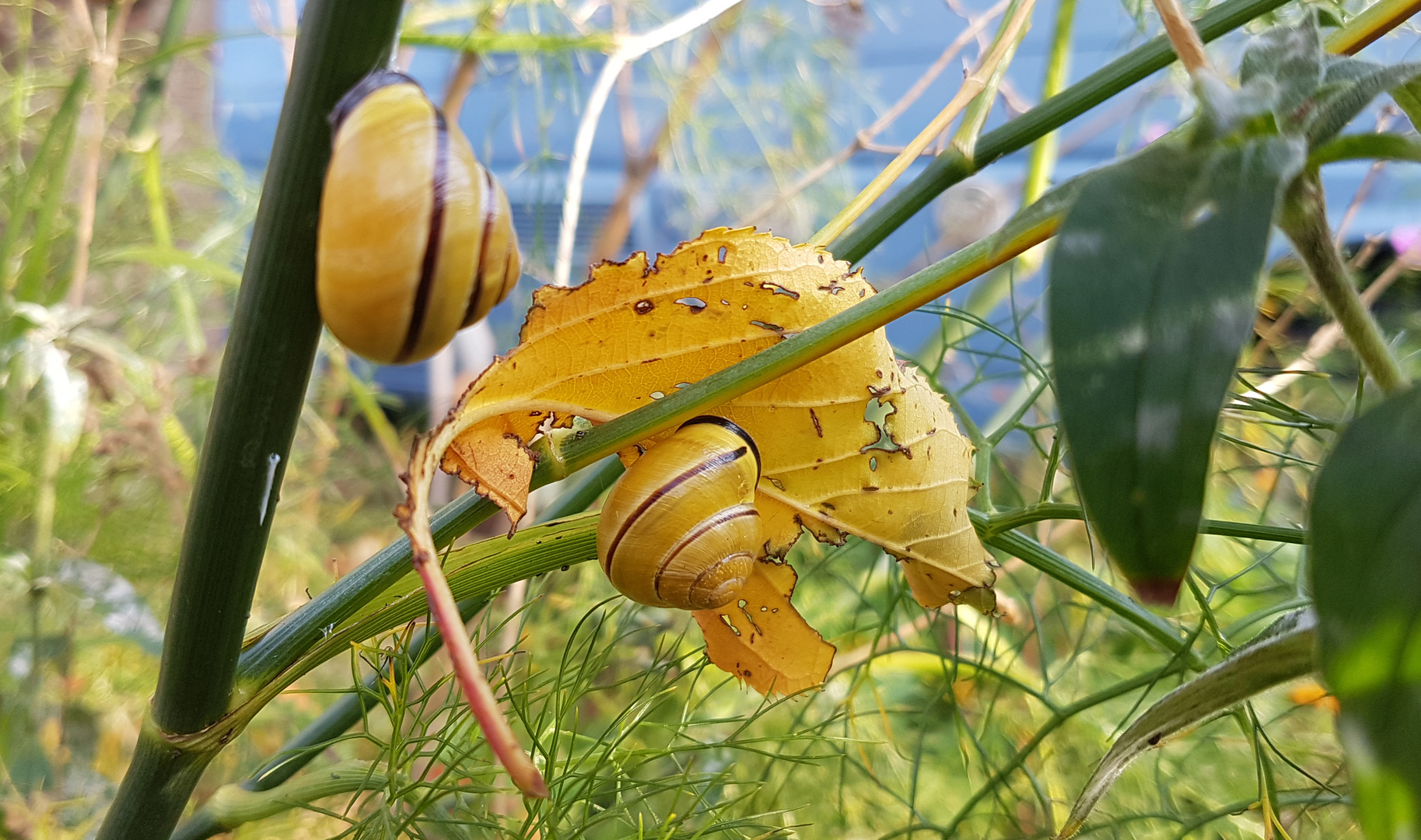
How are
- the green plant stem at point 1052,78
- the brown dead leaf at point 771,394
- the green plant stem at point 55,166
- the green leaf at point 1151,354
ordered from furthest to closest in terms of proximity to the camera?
the green plant stem at point 1052,78 < the green plant stem at point 55,166 < the brown dead leaf at point 771,394 < the green leaf at point 1151,354

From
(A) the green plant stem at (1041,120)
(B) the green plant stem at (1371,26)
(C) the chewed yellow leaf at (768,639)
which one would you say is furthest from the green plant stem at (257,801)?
(B) the green plant stem at (1371,26)

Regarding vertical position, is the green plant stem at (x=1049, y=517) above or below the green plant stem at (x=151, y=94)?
below

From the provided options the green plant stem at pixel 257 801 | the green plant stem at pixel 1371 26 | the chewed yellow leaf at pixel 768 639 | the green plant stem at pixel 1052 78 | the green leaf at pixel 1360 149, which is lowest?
the green plant stem at pixel 257 801

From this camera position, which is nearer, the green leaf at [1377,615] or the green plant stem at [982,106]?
the green leaf at [1377,615]

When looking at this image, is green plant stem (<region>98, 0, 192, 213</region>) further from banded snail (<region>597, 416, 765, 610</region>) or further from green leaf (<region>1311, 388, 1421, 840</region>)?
green leaf (<region>1311, 388, 1421, 840</region>)

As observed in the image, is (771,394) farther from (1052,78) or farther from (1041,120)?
(1052,78)

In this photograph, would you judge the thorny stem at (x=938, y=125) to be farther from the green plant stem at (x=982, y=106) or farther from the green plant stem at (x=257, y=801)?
the green plant stem at (x=257, y=801)
